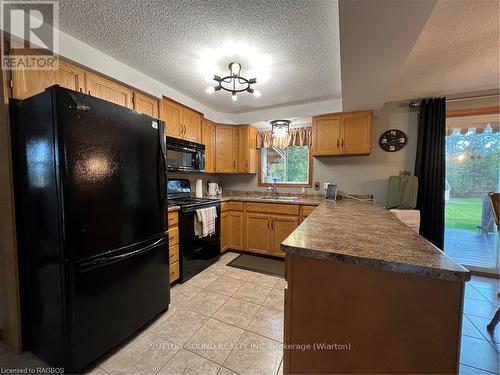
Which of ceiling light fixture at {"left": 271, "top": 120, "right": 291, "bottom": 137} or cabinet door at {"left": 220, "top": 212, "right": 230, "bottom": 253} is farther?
cabinet door at {"left": 220, "top": 212, "right": 230, "bottom": 253}

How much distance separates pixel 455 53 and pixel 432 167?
1387 mm

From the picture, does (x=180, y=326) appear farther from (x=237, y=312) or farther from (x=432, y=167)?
(x=432, y=167)

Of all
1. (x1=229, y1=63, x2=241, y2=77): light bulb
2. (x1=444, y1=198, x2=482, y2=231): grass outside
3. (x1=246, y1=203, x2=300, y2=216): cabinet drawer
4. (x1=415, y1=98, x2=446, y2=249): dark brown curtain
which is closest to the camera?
(x1=229, y1=63, x2=241, y2=77): light bulb

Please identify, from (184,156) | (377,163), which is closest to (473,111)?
(377,163)

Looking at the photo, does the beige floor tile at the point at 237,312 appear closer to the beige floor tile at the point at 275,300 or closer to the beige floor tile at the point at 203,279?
the beige floor tile at the point at 275,300

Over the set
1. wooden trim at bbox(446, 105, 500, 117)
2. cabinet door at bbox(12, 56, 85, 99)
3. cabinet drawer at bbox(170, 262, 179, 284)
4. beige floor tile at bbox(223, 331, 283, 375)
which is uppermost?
wooden trim at bbox(446, 105, 500, 117)

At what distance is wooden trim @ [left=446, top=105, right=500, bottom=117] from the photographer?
8.48ft

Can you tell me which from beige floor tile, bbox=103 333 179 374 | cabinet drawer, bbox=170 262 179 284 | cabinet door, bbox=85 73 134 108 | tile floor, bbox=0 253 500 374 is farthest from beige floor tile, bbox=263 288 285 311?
cabinet door, bbox=85 73 134 108

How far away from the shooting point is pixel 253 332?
169cm

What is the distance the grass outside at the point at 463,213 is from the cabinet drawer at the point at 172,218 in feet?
11.8

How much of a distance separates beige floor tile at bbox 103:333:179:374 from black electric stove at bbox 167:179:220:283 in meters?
0.86

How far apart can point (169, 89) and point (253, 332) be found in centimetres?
273

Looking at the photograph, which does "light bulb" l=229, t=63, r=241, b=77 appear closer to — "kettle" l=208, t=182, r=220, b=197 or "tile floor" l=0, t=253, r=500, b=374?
"kettle" l=208, t=182, r=220, b=197

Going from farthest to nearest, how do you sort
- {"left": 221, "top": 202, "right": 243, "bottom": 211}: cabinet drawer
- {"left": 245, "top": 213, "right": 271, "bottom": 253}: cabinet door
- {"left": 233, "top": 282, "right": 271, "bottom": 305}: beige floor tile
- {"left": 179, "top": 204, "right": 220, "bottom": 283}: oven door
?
1. {"left": 221, "top": 202, "right": 243, "bottom": 211}: cabinet drawer
2. {"left": 245, "top": 213, "right": 271, "bottom": 253}: cabinet door
3. {"left": 179, "top": 204, "right": 220, "bottom": 283}: oven door
4. {"left": 233, "top": 282, "right": 271, "bottom": 305}: beige floor tile
